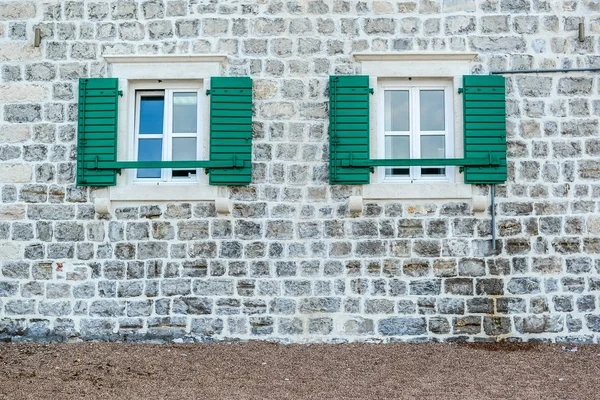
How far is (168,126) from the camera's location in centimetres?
775

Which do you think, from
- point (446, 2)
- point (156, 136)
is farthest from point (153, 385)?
point (446, 2)

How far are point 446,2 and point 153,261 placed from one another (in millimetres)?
4259

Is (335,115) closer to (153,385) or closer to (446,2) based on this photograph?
(446,2)

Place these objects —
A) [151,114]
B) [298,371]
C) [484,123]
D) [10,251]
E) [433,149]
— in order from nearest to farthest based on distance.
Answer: [298,371]
[484,123]
[10,251]
[433,149]
[151,114]

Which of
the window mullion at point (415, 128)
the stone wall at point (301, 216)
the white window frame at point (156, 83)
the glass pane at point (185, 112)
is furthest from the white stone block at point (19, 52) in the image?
the window mullion at point (415, 128)

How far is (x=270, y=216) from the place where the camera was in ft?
24.8

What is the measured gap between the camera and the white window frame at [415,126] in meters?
7.67

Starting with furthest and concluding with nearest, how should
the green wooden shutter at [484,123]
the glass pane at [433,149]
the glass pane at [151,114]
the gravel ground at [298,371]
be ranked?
the glass pane at [151,114], the glass pane at [433,149], the green wooden shutter at [484,123], the gravel ground at [298,371]

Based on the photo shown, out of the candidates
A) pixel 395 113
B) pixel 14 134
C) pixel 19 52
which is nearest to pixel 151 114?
pixel 14 134

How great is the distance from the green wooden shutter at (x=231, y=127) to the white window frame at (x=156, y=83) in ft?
0.47

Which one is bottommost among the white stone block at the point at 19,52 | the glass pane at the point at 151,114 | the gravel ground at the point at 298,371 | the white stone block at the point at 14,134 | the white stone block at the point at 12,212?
the gravel ground at the point at 298,371

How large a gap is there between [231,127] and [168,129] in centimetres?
76

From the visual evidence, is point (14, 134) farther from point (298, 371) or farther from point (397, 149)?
point (397, 149)

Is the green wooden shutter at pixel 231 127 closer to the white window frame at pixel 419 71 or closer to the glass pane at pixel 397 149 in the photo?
the white window frame at pixel 419 71
